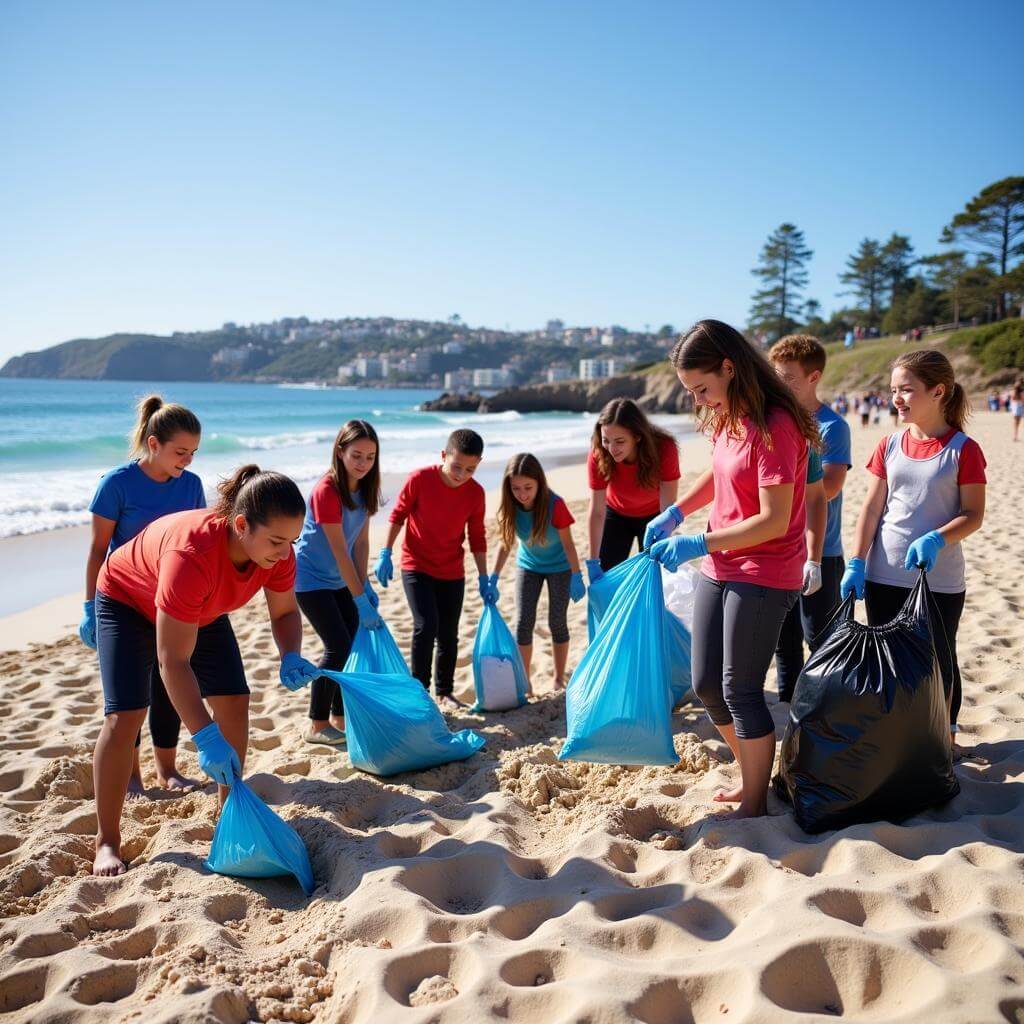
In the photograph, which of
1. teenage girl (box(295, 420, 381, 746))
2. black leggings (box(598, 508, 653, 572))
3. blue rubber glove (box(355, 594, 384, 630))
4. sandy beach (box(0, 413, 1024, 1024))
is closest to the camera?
sandy beach (box(0, 413, 1024, 1024))

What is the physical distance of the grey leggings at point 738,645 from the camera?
2.51 meters

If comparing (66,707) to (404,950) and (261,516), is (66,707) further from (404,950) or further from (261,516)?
(404,950)

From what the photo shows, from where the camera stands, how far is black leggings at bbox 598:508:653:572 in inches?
166

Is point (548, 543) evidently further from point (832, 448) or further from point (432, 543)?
point (832, 448)

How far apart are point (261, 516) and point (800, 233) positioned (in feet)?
209

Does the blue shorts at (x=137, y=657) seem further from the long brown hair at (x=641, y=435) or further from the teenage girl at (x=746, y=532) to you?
the long brown hair at (x=641, y=435)

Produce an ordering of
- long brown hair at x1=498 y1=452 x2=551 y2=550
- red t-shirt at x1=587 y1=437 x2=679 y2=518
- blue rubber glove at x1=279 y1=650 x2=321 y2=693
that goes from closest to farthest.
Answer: blue rubber glove at x1=279 y1=650 x2=321 y2=693 → long brown hair at x1=498 y1=452 x2=551 y2=550 → red t-shirt at x1=587 y1=437 x2=679 y2=518

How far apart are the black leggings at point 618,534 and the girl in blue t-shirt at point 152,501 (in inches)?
81.4

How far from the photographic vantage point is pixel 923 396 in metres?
2.87

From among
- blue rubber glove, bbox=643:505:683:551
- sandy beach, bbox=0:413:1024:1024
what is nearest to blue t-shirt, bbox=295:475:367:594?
sandy beach, bbox=0:413:1024:1024

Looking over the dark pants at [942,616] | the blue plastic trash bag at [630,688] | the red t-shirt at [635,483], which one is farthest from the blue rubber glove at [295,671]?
the dark pants at [942,616]

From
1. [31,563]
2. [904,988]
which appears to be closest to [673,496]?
[904,988]

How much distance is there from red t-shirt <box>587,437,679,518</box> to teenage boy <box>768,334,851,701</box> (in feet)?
2.70

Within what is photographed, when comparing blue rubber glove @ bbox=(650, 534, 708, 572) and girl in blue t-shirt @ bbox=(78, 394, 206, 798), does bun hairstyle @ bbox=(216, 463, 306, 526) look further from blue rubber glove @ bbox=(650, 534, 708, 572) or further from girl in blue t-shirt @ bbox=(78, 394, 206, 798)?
blue rubber glove @ bbox=(650, 534, 708, 572)
